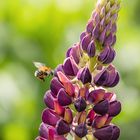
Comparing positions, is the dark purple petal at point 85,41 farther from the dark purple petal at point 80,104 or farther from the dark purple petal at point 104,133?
the dark purple petal at point 104,133

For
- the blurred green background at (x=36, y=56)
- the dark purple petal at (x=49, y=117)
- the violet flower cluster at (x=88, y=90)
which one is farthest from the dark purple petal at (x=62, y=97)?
the blurred green background at (x=36, y=56)

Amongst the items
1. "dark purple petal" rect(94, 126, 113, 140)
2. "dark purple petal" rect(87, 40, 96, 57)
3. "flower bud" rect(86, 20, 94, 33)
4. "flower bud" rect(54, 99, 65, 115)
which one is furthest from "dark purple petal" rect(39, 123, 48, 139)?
"flower bud" rect(86, 20, 94, 33)

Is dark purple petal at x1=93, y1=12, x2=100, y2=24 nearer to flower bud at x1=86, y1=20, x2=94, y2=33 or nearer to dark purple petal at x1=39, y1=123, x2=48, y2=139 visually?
flower bud at x1=86, y1=20, x2=94, y2=33

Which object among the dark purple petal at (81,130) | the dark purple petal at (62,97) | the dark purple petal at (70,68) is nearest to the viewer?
the dark purple petal at (81,130)

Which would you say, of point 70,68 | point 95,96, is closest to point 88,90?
point 95,96

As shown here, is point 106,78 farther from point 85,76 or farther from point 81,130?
point 81,130

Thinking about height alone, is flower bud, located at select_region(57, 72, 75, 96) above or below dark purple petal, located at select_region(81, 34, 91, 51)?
below
